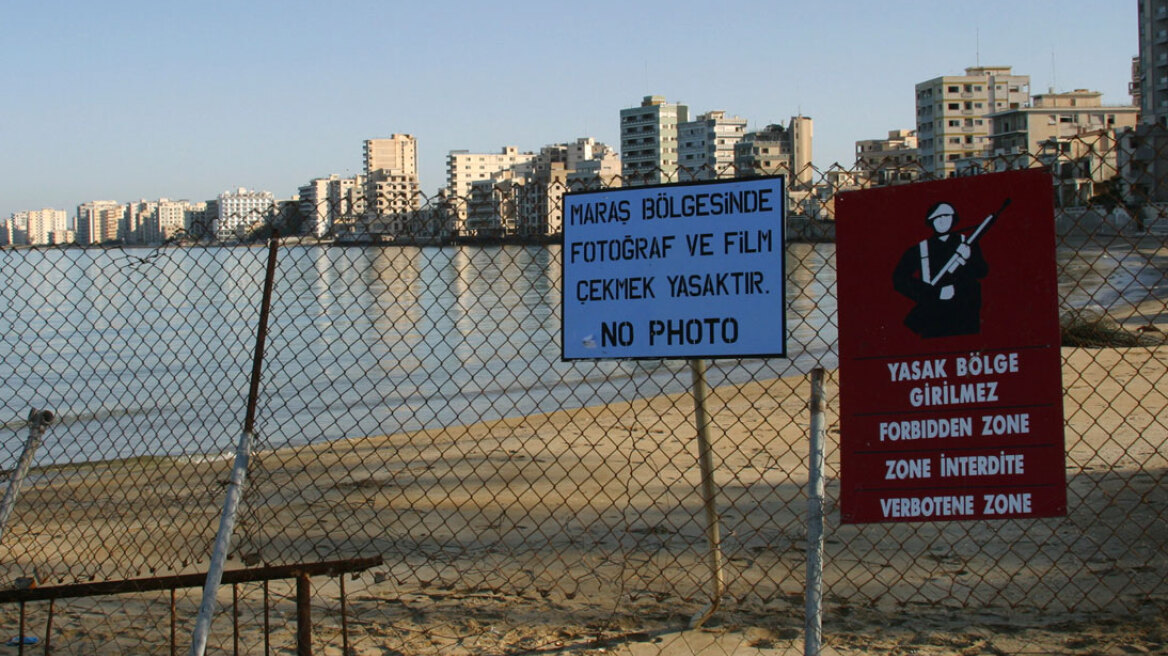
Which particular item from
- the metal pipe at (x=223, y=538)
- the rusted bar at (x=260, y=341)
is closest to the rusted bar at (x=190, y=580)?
the metal pipe at (x=223, y=538)

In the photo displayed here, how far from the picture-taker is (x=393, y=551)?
603cm

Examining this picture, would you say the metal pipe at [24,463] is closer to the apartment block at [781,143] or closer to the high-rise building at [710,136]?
the apartment block at [781,143]

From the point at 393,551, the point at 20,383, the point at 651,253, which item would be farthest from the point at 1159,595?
the point at 20,383

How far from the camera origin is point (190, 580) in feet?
13.2

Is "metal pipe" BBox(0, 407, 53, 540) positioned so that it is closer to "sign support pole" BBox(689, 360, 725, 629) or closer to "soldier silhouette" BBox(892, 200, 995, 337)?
"sign support pole" BBox(689, 360, 725, 629)

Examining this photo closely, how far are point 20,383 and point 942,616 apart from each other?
1733 centimetres

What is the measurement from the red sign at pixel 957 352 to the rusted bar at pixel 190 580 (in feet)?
5.83

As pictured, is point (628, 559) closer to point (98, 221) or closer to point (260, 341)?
point (260, 341)

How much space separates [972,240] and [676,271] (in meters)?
0.97

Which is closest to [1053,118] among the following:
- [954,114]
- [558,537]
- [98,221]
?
[954,114]

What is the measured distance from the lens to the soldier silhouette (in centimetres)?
335

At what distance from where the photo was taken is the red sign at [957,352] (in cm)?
333

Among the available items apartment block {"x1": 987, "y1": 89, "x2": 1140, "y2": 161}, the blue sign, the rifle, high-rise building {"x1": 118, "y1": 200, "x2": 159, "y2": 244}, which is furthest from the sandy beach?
high-rise building {"x1": 118, "y1": 200, "x2": 159, "y2": 244}

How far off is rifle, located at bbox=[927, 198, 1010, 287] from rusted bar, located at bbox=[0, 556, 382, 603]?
2170 mm
